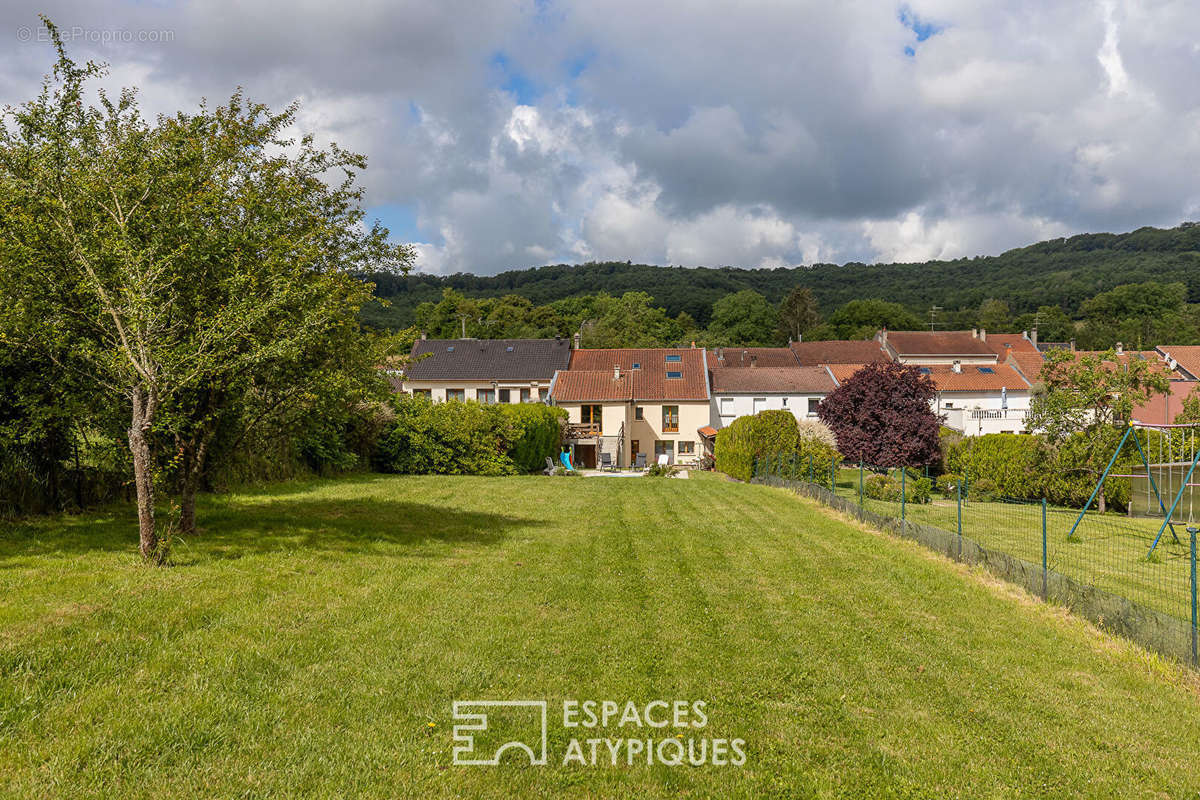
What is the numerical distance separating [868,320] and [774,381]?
5814cm

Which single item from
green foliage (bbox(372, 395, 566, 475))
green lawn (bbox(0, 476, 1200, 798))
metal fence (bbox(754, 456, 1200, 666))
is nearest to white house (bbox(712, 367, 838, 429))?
green foliage (bbox(372, 395, 566, 475))

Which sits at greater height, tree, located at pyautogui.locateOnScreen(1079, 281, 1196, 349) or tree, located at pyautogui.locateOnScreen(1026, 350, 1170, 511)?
tree, located at pyautogui.locateOnScreen(1079, 281, 1196, 349)

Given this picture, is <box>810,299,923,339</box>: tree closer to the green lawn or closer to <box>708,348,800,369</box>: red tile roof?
<box>708,348,800,369</box>: red tile roof

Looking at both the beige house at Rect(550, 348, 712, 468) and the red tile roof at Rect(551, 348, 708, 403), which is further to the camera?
the red tile roof at Rect(551, 348, 708, 403)

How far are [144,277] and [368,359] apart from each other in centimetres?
329

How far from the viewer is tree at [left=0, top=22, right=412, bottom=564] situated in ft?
25.3

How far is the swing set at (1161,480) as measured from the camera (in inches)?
614

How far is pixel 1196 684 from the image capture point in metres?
6.16

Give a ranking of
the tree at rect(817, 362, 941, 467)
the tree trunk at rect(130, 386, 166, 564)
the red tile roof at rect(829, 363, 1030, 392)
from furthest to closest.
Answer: the red tile roof at rect(829, 363, 1030, 392) → the tree at rect(817, 362, 941, 467) → the tree trunk at rect(130, 386, 166, 564)

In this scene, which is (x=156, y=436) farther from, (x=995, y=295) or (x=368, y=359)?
(x=995, y=295)

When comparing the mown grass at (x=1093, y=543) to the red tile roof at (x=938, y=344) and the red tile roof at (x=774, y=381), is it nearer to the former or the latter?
the red tile roof at (x=774, y=381)

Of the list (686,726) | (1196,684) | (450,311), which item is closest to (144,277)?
(686,726)

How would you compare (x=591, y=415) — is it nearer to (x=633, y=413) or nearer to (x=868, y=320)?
(x=633, y=413)

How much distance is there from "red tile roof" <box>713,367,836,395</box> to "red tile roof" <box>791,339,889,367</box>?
14.8 metres
